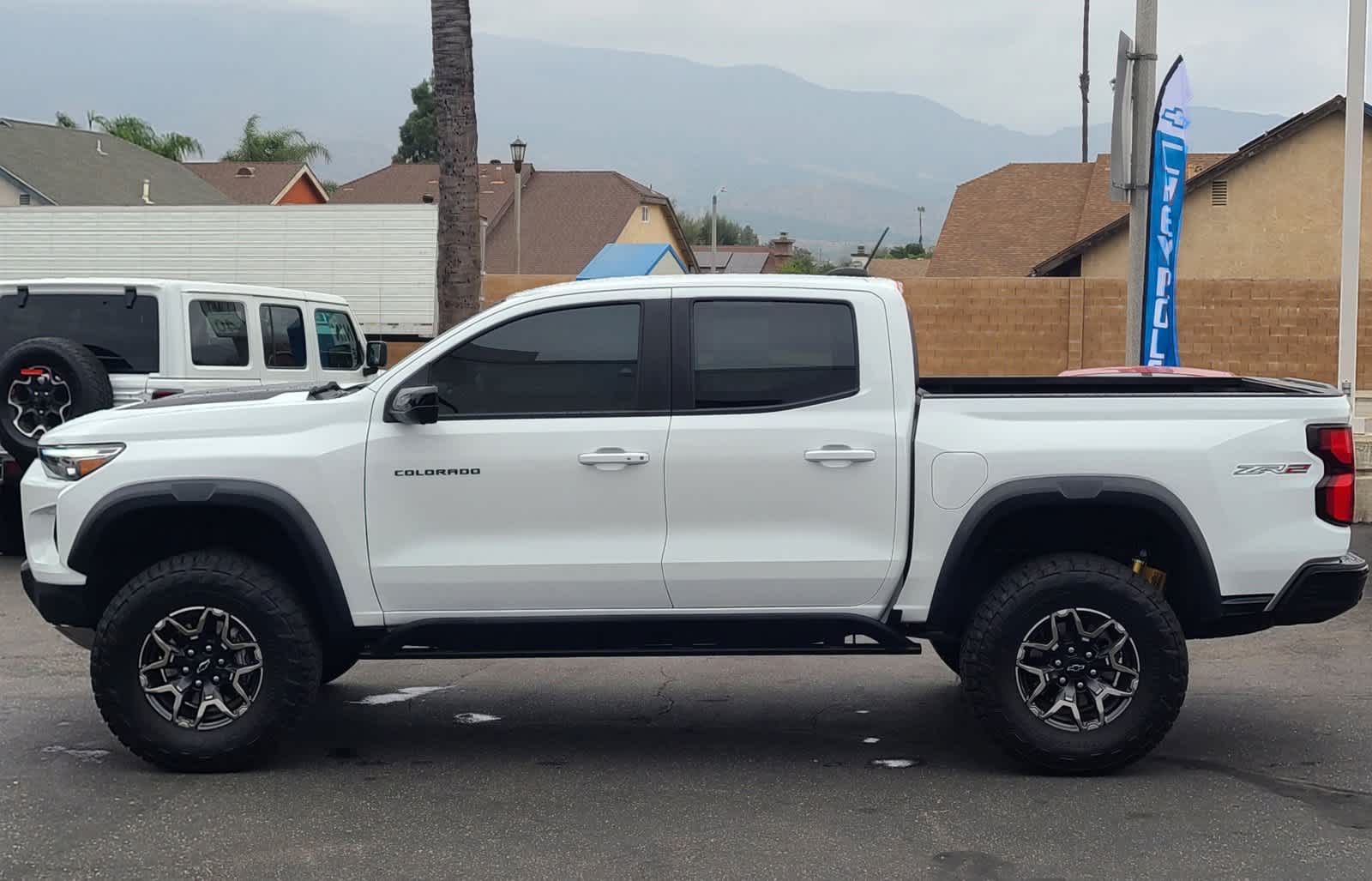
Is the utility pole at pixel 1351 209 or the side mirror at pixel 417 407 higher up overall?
the utility pole at pixel 1351 209

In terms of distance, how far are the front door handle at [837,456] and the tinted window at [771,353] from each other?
0.22 metres

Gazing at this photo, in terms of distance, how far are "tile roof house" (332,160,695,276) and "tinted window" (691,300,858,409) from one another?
4311cm

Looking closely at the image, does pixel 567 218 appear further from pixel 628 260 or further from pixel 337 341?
pixel 337 341

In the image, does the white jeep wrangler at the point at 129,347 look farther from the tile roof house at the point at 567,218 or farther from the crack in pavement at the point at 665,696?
the tile roof house at the point at 567,218

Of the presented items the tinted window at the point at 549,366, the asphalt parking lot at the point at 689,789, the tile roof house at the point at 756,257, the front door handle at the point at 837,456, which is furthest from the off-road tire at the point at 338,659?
the tile roof house at the point at 756,257

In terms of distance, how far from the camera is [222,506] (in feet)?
19.9

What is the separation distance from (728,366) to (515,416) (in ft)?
2.81

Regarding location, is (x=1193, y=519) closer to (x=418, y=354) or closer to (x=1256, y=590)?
(x=1256, y=590)

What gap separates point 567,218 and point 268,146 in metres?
23.8

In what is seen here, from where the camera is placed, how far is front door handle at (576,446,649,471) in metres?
5.99

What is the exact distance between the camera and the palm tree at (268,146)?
2803 inches

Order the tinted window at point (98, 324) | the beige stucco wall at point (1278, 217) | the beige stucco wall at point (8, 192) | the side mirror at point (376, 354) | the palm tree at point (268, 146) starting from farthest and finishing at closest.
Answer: the palm tree at point (268, 146) < the beige stucco wall at point (8, 192) < the beige stucco wall at point (1278, 217) < the side mirror at point (376, 354) < the tinted window at point (98, 324)

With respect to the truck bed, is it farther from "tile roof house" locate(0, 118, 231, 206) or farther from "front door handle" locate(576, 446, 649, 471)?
"tile roof house" locate(0, 118, 231, 206)

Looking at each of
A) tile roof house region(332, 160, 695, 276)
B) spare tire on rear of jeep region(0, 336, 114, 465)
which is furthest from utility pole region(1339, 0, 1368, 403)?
tile roof house region(332, 160, 695, 276)
